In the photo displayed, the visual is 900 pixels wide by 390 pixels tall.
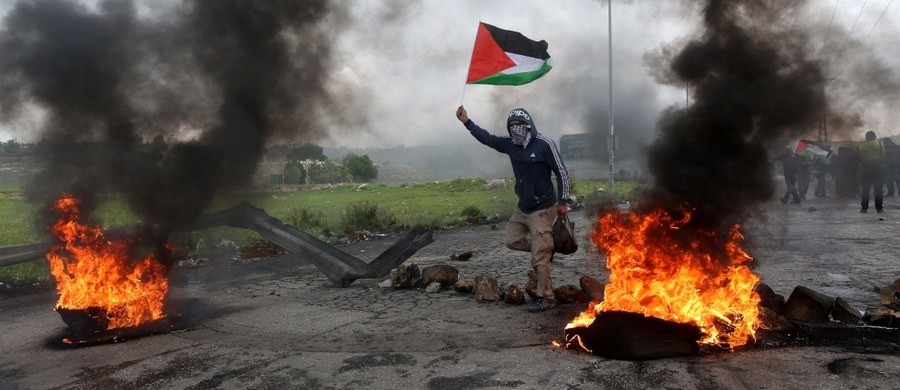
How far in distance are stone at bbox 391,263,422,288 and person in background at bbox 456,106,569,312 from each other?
158 cm

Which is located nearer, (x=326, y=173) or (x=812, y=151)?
(x=812, y=151)

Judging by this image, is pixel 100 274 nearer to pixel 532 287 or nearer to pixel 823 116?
pixel 532 287

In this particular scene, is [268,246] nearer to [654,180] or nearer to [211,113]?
[211,113]

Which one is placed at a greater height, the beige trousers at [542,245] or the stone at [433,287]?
the beige trousers at [542,245]

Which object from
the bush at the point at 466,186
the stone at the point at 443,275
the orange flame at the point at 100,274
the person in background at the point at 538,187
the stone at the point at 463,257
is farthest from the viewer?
the bush at the point at 466,186

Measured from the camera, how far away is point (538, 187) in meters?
5.57

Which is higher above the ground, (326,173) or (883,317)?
(326,173)

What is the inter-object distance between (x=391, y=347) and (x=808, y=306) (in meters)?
3.44

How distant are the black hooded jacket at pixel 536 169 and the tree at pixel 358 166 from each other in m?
52.9

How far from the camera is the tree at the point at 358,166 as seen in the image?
58688mm

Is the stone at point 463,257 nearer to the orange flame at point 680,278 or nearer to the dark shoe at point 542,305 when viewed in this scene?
the dark shoe at point 542,305

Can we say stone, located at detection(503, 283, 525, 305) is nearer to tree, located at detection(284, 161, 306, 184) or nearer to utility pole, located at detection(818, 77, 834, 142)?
utility pole, located at detection(818, 77, 834, 142)

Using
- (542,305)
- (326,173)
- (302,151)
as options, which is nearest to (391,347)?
(542,305)

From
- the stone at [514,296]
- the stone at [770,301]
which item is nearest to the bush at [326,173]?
the stone at [514,296]
